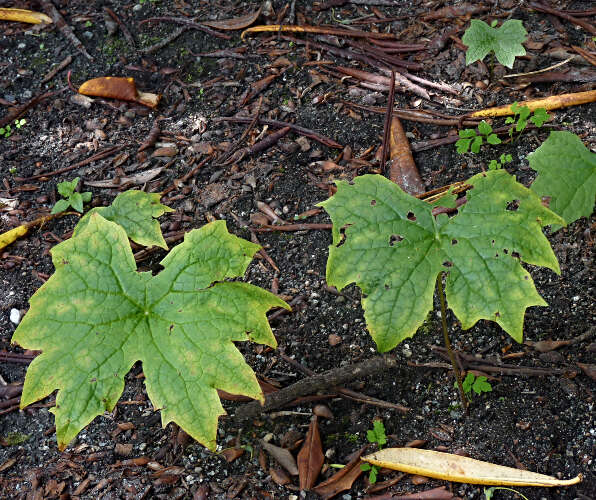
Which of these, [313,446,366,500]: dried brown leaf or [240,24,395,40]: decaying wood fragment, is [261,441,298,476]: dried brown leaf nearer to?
[313,446,366,500]: dried brown leaf

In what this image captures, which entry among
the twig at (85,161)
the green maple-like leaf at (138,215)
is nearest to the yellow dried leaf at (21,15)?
the twig at (85,161)

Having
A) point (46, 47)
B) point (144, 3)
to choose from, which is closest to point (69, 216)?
point (46, 47)

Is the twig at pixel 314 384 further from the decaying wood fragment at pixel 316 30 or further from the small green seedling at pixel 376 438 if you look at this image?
the decaying wood fragment at pixel 316 30

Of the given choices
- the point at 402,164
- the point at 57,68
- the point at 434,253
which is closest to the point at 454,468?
the point at 434,253

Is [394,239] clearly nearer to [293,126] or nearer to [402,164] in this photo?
[402,164]

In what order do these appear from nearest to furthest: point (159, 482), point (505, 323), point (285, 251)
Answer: point (505, 323) < point (159, 482) < point (285, 251)

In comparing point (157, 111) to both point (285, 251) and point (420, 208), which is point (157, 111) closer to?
point (285, 251)
